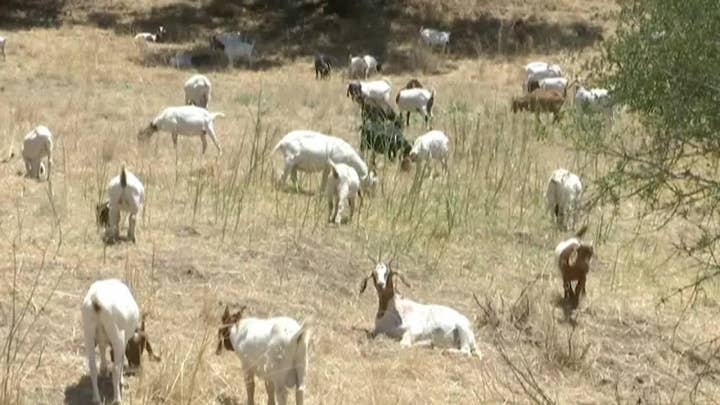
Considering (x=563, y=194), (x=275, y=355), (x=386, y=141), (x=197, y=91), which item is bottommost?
(x=197, y=91)

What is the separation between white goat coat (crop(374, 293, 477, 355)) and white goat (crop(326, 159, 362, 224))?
2806mm

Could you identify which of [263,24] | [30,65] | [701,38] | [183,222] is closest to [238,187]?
[183,222]

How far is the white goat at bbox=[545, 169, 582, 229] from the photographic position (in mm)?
12305

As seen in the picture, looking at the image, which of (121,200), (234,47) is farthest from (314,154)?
(234,47)

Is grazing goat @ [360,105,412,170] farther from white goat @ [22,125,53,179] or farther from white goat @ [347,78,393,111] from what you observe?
white goat @ [22,125,53,179]

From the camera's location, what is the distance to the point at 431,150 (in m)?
14.8

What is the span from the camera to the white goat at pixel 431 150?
48.1ft

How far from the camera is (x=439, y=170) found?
14.9 m

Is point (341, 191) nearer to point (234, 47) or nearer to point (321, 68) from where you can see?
point (321, 68)

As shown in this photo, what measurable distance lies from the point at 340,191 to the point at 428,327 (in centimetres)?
304

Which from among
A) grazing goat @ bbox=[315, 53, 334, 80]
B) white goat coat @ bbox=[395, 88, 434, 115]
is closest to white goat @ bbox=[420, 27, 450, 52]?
grazing goat @ bbox=[315, 53, 334, 80]

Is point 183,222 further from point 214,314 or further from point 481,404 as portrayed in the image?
point 481,404

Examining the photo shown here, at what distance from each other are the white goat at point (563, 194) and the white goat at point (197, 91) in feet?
29.0

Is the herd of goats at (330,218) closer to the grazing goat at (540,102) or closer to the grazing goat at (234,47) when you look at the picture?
the grazing goat at (540,102)
